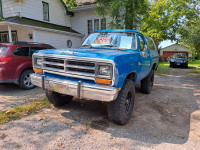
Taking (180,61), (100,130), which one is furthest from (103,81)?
(180,61)

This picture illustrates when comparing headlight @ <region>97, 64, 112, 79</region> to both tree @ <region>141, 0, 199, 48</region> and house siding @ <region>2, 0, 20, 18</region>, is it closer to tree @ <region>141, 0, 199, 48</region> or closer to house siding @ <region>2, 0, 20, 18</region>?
house siding @ <region>2, 0, 20, 18</region>

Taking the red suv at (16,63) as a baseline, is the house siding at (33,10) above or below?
above

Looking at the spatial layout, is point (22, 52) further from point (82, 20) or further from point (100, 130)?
point (82, 20)

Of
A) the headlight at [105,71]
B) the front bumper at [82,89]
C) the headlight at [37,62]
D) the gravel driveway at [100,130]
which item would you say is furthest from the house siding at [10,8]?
the headlight at [105,71]

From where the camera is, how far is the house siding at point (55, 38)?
11.6 meters

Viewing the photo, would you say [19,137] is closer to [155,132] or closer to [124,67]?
[124,67]

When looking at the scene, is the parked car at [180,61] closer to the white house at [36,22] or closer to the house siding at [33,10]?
the white house at [36,22]

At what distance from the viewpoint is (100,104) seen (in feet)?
15.5

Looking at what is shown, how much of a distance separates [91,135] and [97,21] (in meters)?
13.3

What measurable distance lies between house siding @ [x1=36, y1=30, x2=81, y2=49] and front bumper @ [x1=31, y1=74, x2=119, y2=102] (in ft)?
30.0

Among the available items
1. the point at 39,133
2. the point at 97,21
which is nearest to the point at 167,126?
the point at 39,133

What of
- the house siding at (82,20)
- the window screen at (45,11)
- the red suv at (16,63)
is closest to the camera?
the red suv at (16,63)

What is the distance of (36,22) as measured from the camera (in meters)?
12.1

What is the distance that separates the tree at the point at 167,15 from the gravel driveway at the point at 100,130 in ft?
56.4
